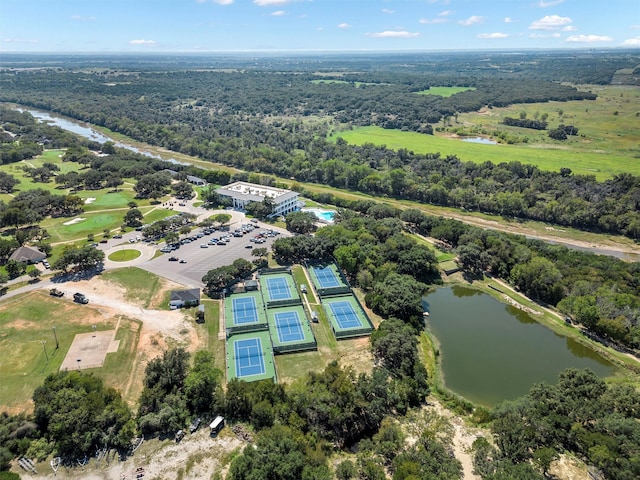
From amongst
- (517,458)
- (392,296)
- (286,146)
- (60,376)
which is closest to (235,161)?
(286,146)

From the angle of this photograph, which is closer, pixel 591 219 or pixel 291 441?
pixel 291 441

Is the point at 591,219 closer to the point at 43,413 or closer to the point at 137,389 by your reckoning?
the point at 137,389

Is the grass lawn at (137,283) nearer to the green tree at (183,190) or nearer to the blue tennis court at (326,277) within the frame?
the blue tennis court at (326,277)

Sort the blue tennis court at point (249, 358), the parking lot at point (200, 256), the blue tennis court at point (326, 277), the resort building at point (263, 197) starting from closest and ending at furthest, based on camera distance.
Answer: the blue tennis court at point (249, 358) → the blue tennis court at point (326, 277) → the parking lot at point (200, 256) → the resort building at point (263, 197)

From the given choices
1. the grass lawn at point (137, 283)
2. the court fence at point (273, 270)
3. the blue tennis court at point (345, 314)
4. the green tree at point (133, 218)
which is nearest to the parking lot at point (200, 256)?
the grass lawn at point (137, 283)

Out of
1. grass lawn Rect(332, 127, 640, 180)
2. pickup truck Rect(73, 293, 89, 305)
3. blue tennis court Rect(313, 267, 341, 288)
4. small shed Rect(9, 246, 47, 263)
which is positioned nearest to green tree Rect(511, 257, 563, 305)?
blue tennis court Rect(313, 267, 341, 288)

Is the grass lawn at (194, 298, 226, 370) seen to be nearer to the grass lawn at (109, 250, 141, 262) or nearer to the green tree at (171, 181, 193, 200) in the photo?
the grass lawn at (109, 250, 141, 262)
